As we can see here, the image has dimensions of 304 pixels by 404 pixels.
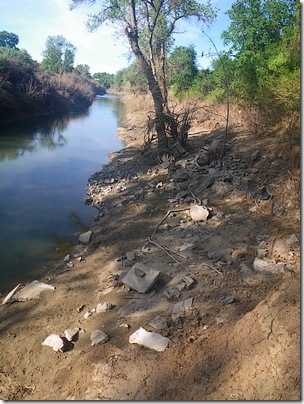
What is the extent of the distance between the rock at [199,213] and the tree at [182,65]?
18264 mm

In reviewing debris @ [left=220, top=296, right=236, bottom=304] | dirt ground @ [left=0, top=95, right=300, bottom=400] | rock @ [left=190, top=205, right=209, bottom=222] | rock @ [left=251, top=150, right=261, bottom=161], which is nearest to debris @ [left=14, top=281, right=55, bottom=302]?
dirt ground @ [left=0, top=95, right=300, bottom=400]

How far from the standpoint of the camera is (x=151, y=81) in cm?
1017

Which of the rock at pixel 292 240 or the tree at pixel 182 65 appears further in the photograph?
the tree at pixel 182 65

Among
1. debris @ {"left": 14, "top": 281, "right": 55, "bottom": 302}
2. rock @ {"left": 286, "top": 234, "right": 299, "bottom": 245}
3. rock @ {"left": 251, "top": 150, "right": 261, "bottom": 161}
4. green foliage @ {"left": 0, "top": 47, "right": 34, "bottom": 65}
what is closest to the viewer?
rock @ {"left": 286, "top": 234, "right": 299, "bottom": 245}

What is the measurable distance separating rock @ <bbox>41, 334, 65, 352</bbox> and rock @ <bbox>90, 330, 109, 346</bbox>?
0.33 metres

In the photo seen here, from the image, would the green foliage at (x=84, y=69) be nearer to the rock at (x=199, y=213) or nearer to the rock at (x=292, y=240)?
the rock at (x=199, y=213)

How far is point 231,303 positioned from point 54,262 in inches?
141

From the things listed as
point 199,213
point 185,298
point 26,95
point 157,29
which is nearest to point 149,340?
point 185,298

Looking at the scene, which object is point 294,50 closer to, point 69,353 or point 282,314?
point 282,314

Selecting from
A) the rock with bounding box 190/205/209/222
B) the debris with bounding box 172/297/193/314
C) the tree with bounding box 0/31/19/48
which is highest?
the tree with bounding box 0/31/19/48

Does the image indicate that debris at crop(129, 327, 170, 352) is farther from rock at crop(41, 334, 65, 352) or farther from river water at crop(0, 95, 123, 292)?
river water at crop(0, 95, 123, 292)

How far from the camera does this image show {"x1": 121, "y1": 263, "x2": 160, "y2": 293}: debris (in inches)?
161

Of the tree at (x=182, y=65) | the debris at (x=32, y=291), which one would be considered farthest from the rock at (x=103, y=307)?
the tree at (x=182, y=65)

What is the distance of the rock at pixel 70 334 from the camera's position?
355 cm
